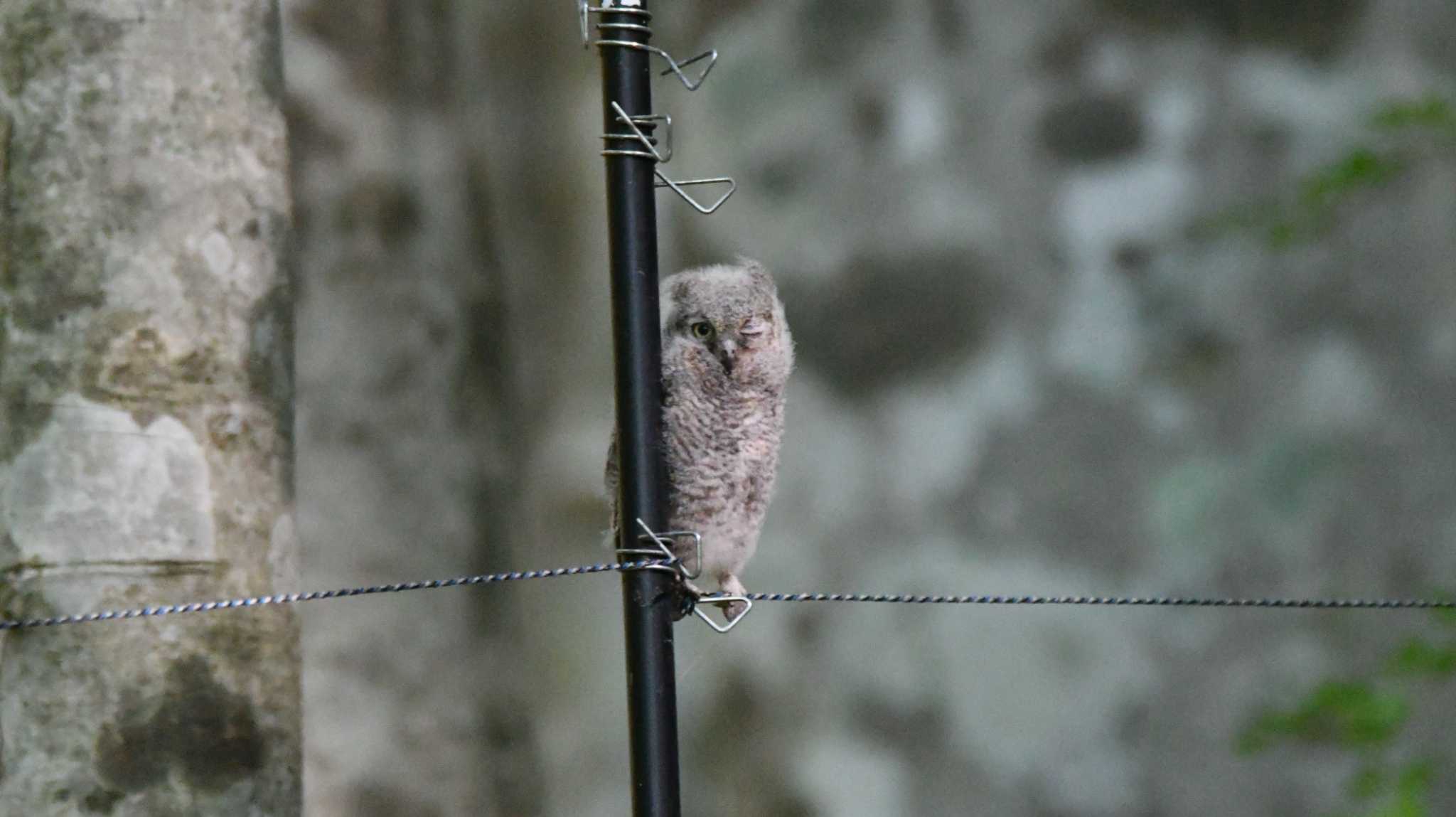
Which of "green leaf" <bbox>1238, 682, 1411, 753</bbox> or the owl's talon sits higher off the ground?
the owl's talon

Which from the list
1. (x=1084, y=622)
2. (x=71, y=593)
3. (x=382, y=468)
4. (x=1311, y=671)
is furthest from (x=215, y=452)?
(x=1311, y=671)

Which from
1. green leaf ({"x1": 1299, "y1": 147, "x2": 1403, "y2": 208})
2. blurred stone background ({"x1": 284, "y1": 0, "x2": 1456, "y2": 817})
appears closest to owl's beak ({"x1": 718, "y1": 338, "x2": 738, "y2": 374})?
green leaf ({"x1": 1299, "y1": 147, "x2": 1403, "y2": 208})

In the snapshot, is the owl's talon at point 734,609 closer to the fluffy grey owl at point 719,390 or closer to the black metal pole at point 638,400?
the fluffy grey owl at point 719,390

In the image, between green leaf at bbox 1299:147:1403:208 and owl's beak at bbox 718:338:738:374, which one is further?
green leaf at bbox 1299:147:1403:208

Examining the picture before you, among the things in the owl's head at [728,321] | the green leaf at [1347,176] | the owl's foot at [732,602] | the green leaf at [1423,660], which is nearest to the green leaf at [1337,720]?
the green leaf at [1423,660]

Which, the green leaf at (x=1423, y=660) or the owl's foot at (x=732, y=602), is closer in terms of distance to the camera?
the owl's foot at (x=732, y=602)

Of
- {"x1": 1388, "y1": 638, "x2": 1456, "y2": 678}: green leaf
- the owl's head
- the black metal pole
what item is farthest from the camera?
{"x1": 1388, "y1": 638, "x2": 1456, "y2": 678}: green leaf

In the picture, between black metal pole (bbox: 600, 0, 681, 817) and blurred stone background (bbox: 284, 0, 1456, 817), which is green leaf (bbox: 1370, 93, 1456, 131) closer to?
blurred stone background (bbox: 284, 0, 1456, 817)

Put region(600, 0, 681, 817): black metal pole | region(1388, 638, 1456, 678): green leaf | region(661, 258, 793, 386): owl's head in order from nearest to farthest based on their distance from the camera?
region(600, 0, 681, 817): black metal pole → region(661, 258, 793, 386): owl's head → region(1388, 638, 1456, 678): green leaf

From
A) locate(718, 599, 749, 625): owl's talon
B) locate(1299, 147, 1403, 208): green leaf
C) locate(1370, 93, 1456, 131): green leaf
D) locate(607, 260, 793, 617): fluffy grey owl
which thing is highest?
locate(1370, 93, 1456, 131): green leaf
